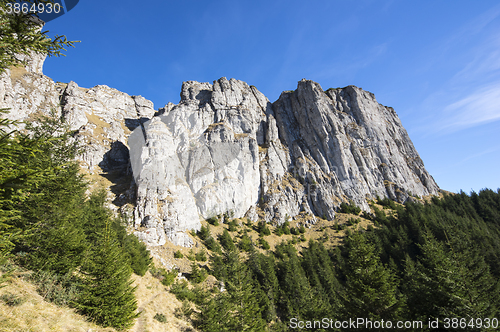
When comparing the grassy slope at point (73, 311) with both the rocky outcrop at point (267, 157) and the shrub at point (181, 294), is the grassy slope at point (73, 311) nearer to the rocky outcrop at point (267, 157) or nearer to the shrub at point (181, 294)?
the shrub at point (181, 294)

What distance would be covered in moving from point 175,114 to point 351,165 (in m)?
89.4

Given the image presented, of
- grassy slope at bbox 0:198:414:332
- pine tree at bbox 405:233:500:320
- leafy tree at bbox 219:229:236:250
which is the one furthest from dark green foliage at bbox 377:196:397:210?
grassy slope at bbox 0:198:414:332

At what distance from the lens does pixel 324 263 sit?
169 feet

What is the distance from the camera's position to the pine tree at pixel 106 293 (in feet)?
35.0

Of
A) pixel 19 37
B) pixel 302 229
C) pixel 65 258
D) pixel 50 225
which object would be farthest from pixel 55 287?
pixel 302 229

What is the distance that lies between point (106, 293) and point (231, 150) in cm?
7657

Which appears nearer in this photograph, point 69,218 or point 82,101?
point 69,218

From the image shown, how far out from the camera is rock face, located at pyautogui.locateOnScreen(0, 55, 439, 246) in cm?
6562

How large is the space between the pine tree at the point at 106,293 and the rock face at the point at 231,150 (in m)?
40.6

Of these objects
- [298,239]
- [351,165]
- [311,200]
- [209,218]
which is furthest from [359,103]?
[209,218]

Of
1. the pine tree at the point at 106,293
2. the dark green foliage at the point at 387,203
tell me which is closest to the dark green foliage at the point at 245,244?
the pine tree at the point at 106,293

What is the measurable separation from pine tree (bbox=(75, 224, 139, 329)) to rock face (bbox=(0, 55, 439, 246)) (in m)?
40.6

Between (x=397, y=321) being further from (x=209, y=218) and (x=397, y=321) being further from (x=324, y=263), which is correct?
(x=209, y=218)

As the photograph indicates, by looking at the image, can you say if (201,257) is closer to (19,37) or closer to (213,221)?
(213,221)
